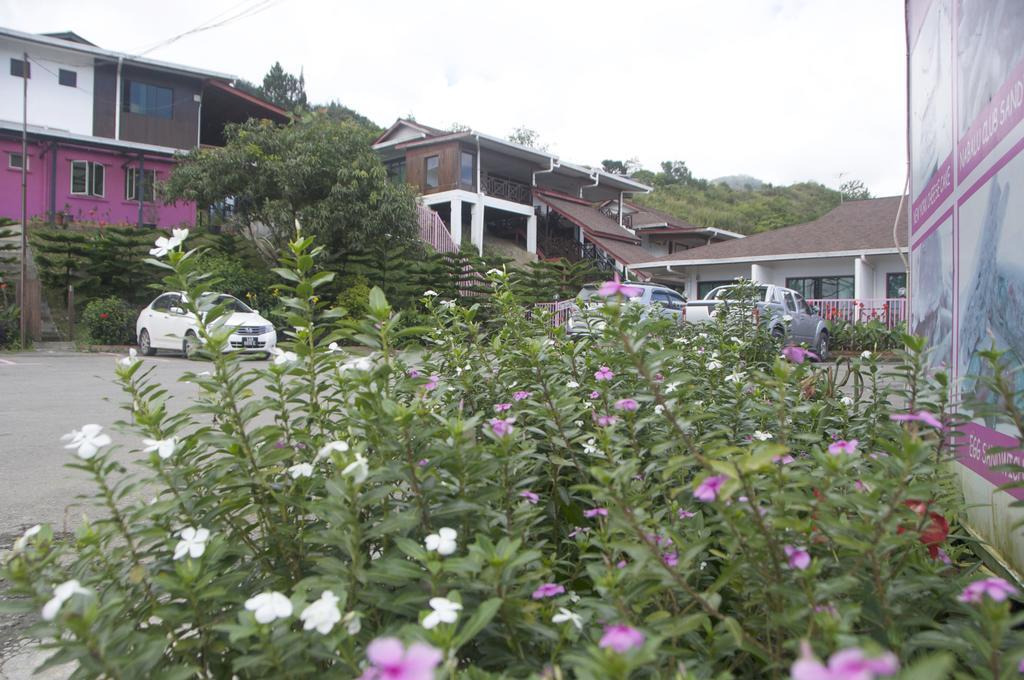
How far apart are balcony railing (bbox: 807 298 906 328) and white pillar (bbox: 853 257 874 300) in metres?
1.10

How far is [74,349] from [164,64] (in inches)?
531

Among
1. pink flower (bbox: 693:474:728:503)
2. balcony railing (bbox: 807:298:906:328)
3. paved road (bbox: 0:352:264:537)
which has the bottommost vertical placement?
paved road (bbox: 0:352:264:537)

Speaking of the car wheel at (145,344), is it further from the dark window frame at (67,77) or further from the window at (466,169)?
the dark window frame at (67,77)

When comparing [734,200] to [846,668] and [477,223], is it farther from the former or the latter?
[846,668]

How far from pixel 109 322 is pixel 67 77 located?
13.2 meters

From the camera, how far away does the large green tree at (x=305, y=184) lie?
70.9 ft

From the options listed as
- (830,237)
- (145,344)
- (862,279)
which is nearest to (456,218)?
(145,344)

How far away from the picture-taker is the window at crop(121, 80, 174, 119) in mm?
26797

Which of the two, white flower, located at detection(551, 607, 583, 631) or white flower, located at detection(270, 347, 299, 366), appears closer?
white flower, located at detection(551, 607, 583, 631)

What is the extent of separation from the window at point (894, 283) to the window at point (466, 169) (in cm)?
1592

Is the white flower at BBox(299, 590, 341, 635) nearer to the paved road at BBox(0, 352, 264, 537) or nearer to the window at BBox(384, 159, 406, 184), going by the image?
the paved road at BBox(0, 352, 264, 537)

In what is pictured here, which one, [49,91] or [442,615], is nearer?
[442,615]

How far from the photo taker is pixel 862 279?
22656 mm

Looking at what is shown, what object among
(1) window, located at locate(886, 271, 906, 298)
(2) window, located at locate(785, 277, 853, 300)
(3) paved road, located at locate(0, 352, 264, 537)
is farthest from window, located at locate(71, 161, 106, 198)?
(1) window, located at locate(886, 271, 906, 298)
